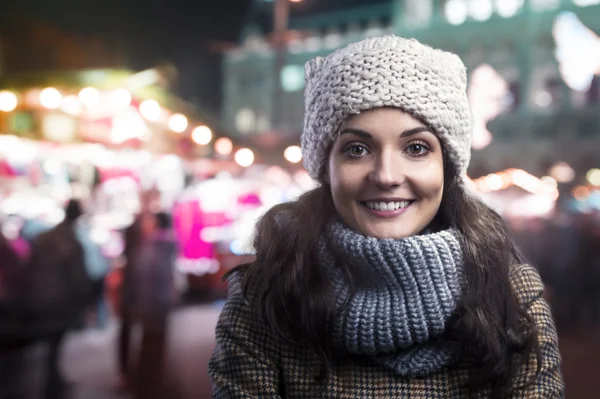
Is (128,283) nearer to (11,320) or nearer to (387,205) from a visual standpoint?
(11,320)

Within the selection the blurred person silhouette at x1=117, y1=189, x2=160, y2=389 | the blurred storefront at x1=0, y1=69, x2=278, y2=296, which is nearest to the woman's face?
the blurred person silhouette at x1=117, y1=189, x2=160, y2=389

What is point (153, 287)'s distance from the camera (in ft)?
13.8

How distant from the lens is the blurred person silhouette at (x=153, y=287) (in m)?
4.21

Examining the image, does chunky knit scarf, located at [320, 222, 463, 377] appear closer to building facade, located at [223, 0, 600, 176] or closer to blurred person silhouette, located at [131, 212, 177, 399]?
blurred person silhouette, located at [131, 212, 177, 399]

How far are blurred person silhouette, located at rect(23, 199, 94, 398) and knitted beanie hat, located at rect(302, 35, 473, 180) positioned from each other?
3130 mm

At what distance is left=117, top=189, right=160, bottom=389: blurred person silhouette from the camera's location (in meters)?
4.22

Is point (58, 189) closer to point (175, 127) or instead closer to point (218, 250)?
point (175, 127)

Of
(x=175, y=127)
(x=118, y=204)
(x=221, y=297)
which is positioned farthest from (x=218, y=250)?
(x=175, y=127)

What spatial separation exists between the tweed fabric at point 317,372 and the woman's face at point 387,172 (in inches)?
11.9

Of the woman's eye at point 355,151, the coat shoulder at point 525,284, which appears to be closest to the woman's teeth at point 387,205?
the woman's eye at point 355,151

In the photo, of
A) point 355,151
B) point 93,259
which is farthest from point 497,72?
point 355,151

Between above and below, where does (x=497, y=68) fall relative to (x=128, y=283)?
above

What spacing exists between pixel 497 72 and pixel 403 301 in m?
11.8

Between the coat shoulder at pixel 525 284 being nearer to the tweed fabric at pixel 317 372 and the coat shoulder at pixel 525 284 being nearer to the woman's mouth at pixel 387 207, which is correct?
the tweed fabric at pixel 317 372
